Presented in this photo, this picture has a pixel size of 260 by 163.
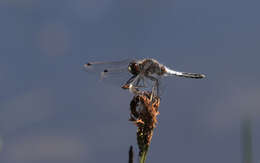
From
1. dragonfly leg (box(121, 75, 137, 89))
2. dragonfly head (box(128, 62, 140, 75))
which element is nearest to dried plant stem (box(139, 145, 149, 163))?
dragonfly leg (box(121, 75, 137, 89))

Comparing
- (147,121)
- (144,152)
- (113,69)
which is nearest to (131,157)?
(144,152)

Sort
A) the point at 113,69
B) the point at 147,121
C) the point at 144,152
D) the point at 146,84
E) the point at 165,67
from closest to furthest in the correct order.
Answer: the point at 144,152, the point at 147,121, the point at 146,84, the point at 165,67, the point at 113,69

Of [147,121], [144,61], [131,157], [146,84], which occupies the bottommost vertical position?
[131,157]

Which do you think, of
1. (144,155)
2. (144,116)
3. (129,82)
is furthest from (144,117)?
(129,82)

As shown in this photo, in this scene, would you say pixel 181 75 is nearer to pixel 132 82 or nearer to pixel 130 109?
pixel 132 82

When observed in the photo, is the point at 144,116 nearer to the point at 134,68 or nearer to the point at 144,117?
the point at 144,117

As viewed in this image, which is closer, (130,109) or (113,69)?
(130,109)

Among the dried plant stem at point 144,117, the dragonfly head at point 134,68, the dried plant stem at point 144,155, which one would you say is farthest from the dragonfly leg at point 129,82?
the dried plant stem at point 144,155
